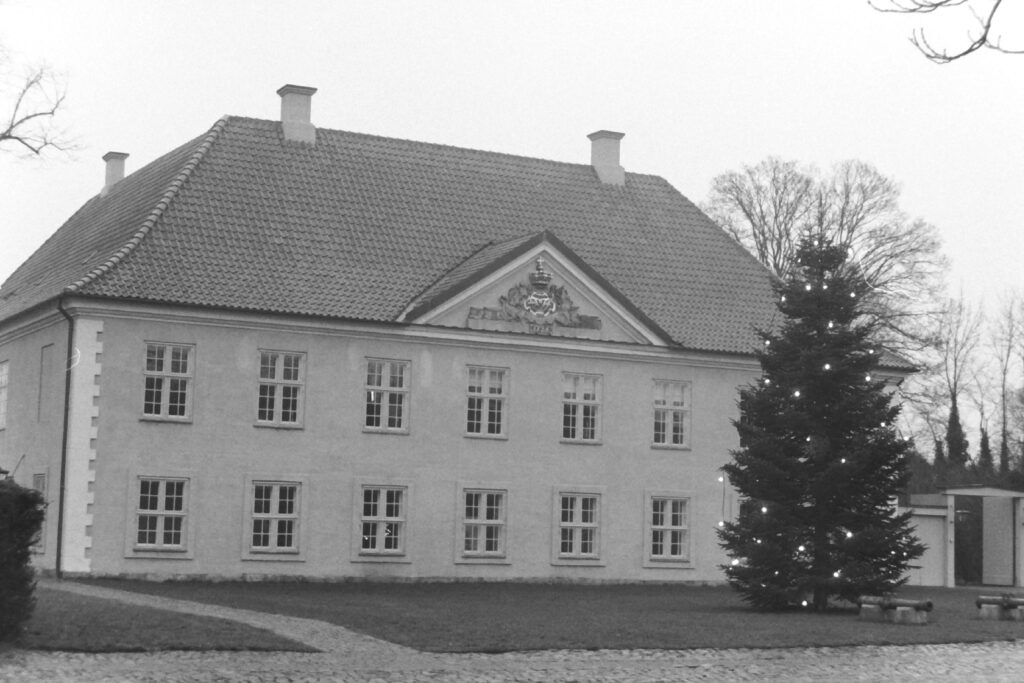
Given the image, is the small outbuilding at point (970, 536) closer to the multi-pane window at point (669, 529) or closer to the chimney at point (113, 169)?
the multi-pane window at point (669, 529)

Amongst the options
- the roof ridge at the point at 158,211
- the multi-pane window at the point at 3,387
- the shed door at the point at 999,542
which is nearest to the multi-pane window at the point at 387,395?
the roof ridge at the point at 158,211

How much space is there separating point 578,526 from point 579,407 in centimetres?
278

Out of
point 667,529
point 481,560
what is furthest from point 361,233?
point 667,529

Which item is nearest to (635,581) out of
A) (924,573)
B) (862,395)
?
(924,573)

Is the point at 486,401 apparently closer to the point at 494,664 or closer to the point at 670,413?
the point at 670,413

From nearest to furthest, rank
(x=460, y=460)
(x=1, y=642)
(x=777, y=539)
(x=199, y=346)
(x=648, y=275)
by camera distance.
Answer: (x=1, y=642) < (x=777, y=539) < (x=199, y=346) < (x=460, y=460) < (x=648, y=275)

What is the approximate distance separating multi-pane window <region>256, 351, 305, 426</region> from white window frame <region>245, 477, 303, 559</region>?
1316mm

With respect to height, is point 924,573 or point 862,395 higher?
point 862,395

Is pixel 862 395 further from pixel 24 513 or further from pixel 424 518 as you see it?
pixel 24 513

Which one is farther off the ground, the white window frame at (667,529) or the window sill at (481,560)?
the white window frame at (667,529)

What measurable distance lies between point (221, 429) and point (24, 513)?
15864 mm

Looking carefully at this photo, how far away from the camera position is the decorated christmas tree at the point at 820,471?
98.7 feet

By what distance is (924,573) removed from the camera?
44.3 metres

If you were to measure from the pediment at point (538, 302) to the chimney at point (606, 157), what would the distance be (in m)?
7.29
